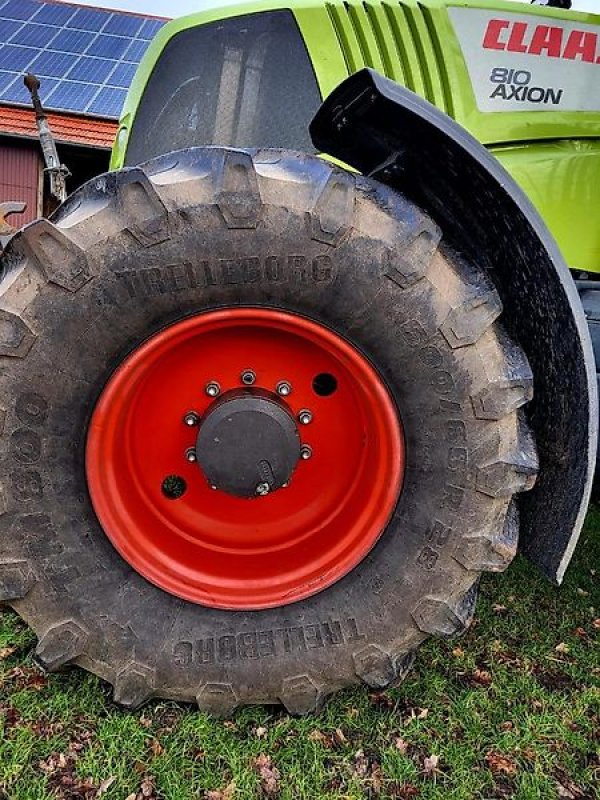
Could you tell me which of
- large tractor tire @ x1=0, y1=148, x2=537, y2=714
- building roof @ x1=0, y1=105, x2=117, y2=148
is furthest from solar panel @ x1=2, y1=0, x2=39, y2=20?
large tractor tire @ x1=0, y1=148, x2=537, y2=714

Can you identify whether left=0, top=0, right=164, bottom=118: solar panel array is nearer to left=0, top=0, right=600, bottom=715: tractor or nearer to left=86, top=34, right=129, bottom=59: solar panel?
left=86, top=34, right=129, bottom=59: solar panel

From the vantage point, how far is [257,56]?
8.29 ft

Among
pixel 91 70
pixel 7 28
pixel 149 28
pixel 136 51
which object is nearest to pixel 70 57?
pixel 91 70

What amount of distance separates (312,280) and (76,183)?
12.1 metres

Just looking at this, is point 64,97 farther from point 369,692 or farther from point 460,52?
point 369,692

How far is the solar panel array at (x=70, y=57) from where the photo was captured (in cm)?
1110

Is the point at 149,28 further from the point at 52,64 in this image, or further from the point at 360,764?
the point at 360,764

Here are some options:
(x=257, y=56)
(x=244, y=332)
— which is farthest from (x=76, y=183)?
(x=244, y=332)

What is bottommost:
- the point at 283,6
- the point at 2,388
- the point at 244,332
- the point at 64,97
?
the point at 2,388

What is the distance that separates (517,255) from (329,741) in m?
1.48

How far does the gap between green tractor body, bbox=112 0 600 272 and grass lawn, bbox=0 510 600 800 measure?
1.61m

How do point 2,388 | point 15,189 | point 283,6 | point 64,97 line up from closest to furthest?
point 2,388
point 283,6
point 64,97
point 15,189

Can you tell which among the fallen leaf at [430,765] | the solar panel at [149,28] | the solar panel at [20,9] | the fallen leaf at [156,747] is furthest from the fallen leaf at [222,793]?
the solar panel at [20,9]

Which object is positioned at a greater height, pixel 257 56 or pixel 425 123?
pixel 257 56
